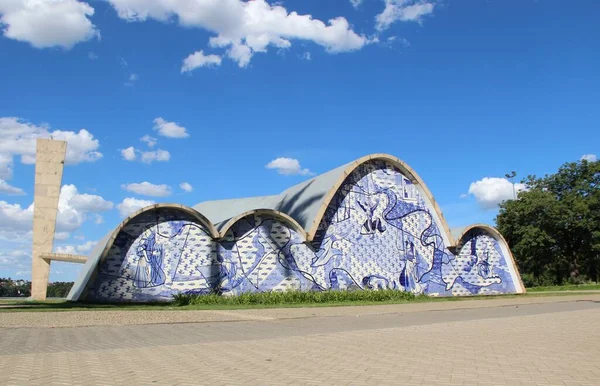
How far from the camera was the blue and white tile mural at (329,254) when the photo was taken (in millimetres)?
21453

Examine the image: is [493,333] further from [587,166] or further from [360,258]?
[587,166]

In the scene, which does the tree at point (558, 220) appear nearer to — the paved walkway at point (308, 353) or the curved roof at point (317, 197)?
the curved roof at point (317, 197)

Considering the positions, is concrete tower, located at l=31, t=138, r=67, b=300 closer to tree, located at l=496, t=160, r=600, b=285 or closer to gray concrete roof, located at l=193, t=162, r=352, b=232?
gray concrete roof, located at l=193, t=162, r=352, b=232

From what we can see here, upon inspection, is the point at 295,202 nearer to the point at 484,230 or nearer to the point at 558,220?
the point at 484,230

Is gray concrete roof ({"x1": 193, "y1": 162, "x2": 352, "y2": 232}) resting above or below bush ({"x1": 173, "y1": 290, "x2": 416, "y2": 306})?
above

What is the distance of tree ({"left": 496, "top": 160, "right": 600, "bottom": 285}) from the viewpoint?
1663 inches

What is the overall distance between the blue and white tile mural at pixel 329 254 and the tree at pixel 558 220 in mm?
15307

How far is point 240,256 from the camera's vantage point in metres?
22.9

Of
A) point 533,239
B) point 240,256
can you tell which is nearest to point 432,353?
point 240,256

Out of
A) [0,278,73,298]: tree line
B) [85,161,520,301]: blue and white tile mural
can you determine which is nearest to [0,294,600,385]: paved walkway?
[85,161,520,301]: blue and white tile mural

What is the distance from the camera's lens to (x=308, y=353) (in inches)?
289

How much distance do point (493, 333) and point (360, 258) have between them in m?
15.6

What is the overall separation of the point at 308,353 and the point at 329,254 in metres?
17.3

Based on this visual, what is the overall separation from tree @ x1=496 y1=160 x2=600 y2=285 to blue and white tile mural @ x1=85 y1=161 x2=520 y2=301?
15.3 m
